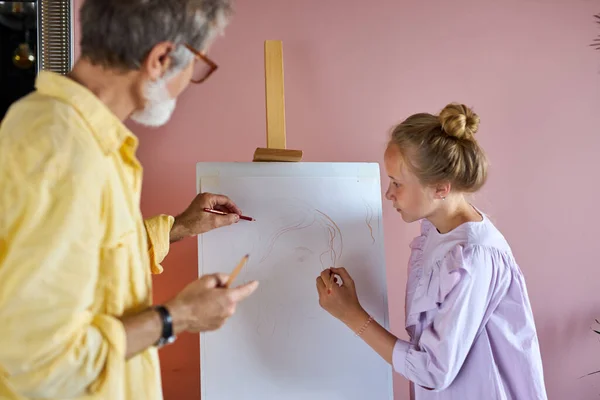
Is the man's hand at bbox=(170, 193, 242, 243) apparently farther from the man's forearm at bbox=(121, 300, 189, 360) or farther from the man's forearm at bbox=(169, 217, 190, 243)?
the man's forearm at bbox=(121, 300, 189, 360)

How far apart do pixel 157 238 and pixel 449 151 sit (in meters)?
0.71

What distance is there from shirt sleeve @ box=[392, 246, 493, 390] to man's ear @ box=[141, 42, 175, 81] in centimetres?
77

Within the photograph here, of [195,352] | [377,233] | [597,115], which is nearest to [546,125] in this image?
[597,115]

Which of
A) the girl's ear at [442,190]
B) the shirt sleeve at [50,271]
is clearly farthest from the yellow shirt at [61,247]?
the girl's ear at [442,190]

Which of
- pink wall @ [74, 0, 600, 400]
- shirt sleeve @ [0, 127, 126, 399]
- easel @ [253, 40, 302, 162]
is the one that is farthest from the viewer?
pink wall @ [74, 0, 600, 400]

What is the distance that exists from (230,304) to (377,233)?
0.69 metres

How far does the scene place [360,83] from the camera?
71.7 inches

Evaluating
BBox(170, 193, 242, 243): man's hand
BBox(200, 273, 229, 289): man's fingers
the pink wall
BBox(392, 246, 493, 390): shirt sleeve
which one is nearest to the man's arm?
BBox(170, 193, 242, 243): man's hand

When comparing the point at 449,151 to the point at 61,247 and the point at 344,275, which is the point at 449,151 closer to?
the point at 344,275

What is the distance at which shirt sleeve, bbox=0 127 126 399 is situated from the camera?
0.73 metres

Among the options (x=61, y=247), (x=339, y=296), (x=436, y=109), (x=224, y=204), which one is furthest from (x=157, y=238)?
(x=436, y=109)

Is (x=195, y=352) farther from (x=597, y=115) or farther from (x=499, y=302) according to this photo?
(x=597, y=115)

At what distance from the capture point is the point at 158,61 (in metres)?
0.89

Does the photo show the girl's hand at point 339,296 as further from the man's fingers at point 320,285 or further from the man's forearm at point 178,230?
the man's forearm at point 178,230
